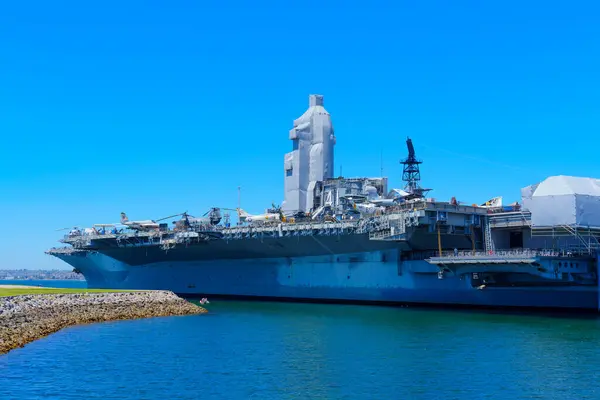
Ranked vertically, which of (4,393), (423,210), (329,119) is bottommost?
(4,393)

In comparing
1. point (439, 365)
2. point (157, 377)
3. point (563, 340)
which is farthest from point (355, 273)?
point (157, 377)

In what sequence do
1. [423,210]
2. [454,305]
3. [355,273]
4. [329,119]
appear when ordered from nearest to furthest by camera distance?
[423,210] → [454,305] → [355,273] → [329,119]

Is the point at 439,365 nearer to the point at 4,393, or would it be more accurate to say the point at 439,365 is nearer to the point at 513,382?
the point at 513,382

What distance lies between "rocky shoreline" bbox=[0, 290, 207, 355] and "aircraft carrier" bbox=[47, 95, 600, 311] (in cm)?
695

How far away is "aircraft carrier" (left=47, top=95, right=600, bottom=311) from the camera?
31656mm

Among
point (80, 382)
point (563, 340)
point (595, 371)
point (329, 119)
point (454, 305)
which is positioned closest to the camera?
point (80, 382)

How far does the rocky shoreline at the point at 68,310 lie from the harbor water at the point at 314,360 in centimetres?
78

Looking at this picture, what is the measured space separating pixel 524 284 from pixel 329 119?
61.9 ft

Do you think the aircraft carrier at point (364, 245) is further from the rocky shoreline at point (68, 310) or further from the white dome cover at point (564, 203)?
the rocky shoreline at point (68, 310)

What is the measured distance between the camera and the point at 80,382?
56.7 feet

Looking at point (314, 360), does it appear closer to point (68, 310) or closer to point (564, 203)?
point (68, 310)

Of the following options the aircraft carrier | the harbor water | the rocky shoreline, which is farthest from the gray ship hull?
the rocky shoreline

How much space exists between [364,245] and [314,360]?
18307 millimetres

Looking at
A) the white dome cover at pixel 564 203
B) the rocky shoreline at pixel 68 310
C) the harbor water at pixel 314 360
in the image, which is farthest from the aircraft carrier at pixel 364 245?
the rocky shoreline at pixel 68 310
